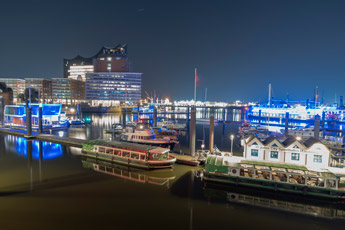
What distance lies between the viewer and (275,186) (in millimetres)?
20406

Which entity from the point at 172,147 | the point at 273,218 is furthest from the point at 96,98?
the point at 273,218

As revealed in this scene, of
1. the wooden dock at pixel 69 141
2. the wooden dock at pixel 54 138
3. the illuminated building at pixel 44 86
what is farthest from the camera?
the illuminated building at pixel 44 86

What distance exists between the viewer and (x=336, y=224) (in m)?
16.0

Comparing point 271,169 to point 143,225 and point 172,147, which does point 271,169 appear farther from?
point 172,147

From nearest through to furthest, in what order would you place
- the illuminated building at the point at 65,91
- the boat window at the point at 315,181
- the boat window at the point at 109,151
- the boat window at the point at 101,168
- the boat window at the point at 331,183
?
the boat window at the point at 331,183 → the boat window at the point at 315,181 → the boat window at the point at 101,168 → the boat window at the point at 109,151 → the illuminated building at the point at 65,91

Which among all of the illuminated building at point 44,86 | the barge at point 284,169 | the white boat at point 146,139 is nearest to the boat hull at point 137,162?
the barge at point 284,169

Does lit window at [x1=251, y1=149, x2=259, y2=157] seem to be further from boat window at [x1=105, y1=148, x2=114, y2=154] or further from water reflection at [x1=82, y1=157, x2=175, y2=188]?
boat window at [x1=105, y1=148, x2=114, y2=154]

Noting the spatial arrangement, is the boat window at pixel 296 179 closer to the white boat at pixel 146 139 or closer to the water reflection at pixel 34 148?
the white boat at pixel 146 139

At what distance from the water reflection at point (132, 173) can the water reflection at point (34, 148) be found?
7987 mm

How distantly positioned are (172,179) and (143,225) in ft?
28.6

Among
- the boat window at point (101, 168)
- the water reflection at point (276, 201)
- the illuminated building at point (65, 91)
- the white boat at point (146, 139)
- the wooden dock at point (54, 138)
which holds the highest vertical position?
the illuminated building at point (65, 91)

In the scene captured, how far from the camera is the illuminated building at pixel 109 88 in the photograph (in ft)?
549

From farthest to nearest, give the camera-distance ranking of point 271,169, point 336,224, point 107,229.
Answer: point 271,169
point 336,224
point 107,229

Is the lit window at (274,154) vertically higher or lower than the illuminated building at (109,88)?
lower
